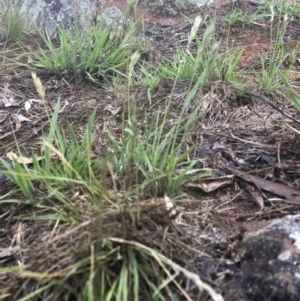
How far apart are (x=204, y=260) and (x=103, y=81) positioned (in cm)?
153

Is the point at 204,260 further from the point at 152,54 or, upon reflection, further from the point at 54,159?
the point at 152,54

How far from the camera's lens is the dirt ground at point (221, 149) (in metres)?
1.32

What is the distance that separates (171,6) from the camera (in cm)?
377

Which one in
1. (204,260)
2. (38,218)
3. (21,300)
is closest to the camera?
(21,300)

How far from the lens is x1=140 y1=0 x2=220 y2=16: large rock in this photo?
3756mm

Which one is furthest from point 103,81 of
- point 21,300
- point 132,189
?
point 21,300

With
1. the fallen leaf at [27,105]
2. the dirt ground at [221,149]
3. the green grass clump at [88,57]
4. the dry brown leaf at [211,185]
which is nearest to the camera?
the dirt ground at [221,149]

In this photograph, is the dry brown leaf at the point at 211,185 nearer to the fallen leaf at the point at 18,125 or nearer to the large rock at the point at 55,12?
the fallen leaf at the point at 18,125

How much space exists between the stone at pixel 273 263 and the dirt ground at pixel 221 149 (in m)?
0.05

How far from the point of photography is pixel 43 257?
1.17 meters

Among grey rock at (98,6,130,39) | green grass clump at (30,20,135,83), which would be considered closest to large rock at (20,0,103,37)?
grey rock at (98,6,130,39)

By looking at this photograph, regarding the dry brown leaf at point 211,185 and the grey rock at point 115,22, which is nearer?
the dry brown leaf at point 211,185

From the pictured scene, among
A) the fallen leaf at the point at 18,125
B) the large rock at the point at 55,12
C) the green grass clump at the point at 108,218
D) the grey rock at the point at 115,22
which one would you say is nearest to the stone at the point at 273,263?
the green grass clump at the point at 108,218

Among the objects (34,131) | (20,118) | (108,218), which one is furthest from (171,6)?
(108,218)
